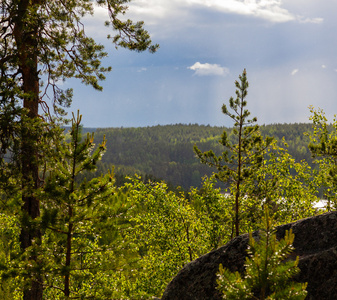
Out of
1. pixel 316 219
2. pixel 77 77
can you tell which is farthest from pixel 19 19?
pixel 316 219

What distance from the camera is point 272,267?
4.36 metres

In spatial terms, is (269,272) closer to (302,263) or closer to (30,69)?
(302,263)

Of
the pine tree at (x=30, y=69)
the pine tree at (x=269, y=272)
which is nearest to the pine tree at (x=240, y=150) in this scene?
the pine tree at (x=30, y=69)

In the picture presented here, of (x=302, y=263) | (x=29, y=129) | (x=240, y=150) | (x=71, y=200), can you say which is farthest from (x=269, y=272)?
(x=240, y=150)

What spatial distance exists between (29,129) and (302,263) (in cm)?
922

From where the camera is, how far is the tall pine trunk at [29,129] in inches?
451

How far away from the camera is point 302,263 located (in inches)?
258

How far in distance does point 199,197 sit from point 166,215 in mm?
2575

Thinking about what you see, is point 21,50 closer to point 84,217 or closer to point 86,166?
point 86,166

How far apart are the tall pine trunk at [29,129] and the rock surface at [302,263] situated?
5.54 m

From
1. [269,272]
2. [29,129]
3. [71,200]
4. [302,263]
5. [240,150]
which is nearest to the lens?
[269,272]

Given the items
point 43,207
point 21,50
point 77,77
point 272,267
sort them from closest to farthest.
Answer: point 272,267 → point 43,207 → point 21,50 → point 77,77

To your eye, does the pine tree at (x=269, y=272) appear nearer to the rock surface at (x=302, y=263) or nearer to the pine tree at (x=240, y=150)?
the rock surface at (x=302, y=263)

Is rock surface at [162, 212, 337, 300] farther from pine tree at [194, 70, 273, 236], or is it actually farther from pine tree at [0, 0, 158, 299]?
pine tree at [194, 70, 273, 236]
